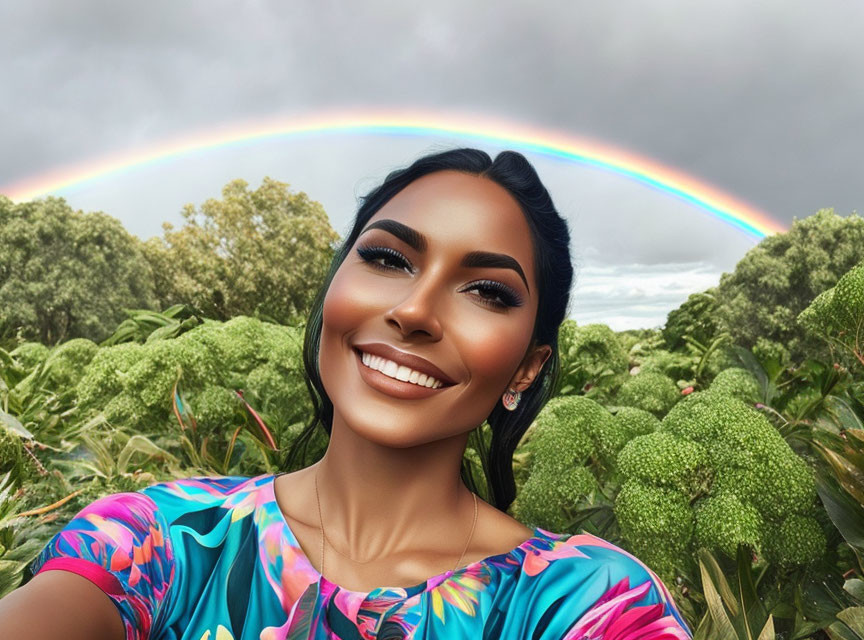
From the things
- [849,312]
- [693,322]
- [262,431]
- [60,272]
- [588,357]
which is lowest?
[60,272]

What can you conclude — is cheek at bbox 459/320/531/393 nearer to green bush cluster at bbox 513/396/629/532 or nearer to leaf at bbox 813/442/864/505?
green bush cluster at bbox 513/396/629/532

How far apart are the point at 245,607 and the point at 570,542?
675 mm

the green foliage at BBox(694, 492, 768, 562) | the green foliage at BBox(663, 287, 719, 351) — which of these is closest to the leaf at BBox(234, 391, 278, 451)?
the green foliage at BBox(694, 492, 768, 562)

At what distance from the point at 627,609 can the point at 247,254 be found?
25668 mm

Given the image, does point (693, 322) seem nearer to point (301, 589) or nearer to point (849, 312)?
point (849, 312)

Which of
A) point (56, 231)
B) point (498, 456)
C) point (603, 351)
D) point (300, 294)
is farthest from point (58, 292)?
point (498, 456)

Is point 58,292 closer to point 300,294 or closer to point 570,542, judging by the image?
point 300,294

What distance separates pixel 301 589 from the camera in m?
1.42

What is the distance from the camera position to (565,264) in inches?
72.8

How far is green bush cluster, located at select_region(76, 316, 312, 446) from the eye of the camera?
369 cm

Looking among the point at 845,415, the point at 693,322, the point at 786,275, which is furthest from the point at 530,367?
the point at 786,275

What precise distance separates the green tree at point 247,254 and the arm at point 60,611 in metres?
23.0

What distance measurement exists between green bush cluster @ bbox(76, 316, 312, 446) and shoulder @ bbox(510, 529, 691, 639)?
2399 mm

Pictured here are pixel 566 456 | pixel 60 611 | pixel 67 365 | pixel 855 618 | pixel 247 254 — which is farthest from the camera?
pixel 247 254
